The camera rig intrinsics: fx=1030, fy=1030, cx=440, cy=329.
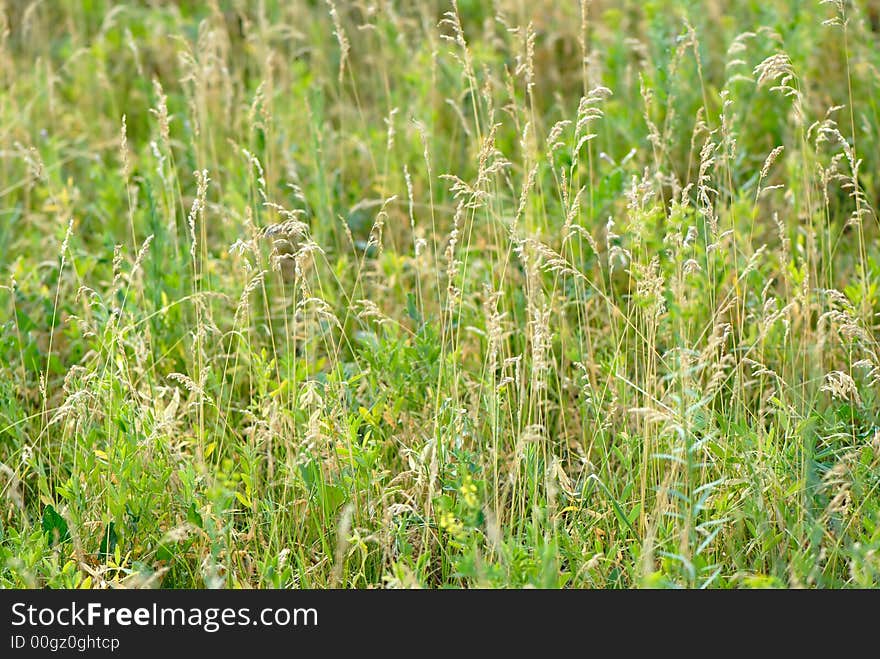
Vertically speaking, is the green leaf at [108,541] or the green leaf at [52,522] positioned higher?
the green leaf at [52,522]

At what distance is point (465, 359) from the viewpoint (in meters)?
3.52

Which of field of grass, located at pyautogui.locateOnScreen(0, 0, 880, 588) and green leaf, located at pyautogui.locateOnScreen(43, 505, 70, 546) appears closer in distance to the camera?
field of grass, located at pyautogui.locateOnScreen(0, 0, 880, 588)

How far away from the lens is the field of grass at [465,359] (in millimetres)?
2641

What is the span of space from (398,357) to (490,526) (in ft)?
2.62

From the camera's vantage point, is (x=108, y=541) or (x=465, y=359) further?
(x=465, y=359)

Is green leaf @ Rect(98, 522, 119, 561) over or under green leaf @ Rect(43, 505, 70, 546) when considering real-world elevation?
under

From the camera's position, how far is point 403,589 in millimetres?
2445

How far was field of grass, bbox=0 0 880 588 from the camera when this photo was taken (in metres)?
2.64

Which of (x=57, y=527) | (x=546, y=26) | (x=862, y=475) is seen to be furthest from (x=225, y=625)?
(x=546, y=26)

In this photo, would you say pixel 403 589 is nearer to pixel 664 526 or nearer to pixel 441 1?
pixel 664 526

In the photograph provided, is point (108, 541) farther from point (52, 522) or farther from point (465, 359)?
point (465, 359)

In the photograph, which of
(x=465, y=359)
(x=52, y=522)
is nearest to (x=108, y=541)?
(x=52, y=522)

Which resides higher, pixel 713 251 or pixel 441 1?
pixel 441 1

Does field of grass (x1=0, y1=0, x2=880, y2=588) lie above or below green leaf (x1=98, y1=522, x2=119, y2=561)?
above
